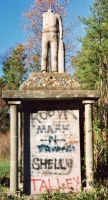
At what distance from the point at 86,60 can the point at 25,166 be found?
20.7 meters

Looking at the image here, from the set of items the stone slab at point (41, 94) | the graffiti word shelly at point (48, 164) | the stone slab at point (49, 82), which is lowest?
the graffiti word shelly at point (48, 164)

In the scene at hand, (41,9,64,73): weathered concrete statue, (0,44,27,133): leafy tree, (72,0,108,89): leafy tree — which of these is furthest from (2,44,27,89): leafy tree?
(41,9,64,73): weathered concrete statue

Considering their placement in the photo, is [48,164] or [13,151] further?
[48,164]

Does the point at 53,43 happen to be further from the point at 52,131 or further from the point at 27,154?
the point at 27,154

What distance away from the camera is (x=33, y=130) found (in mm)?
8883

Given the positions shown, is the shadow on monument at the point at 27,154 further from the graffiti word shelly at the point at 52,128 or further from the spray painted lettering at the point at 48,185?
the graffiti word shelly at the point at 52,128

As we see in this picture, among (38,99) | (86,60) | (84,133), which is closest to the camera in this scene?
(38,99)

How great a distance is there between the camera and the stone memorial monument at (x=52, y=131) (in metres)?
8.43

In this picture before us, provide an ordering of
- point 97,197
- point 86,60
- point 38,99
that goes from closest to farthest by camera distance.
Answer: point 97,197 < point 38,99 < point 86,60

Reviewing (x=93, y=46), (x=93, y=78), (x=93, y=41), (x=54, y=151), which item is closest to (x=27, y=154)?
(x=54, y=151)

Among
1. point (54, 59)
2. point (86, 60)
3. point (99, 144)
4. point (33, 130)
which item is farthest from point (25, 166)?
point (86, 60)

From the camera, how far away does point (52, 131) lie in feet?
29.1

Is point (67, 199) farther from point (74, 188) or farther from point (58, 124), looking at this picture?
point (58, 124)

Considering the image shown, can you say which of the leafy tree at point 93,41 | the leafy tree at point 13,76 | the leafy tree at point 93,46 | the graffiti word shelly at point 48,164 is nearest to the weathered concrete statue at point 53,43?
the graffiti word shelly at point 48,164
